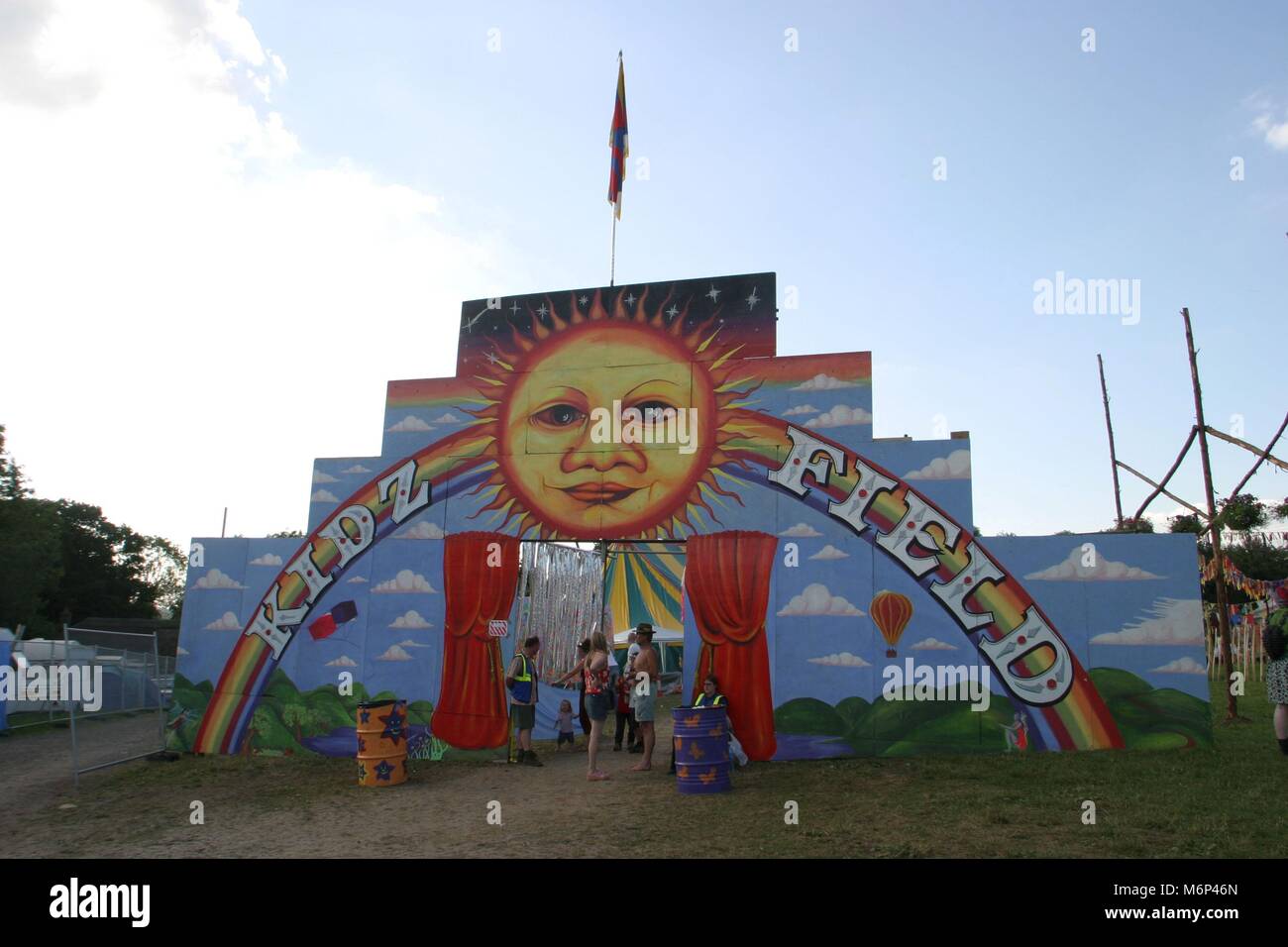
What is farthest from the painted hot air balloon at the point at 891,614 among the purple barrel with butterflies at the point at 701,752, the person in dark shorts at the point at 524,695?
the person in dark shorts at the point at 524,695

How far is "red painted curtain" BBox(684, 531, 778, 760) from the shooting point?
1104cm

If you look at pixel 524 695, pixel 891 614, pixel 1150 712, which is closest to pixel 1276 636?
pixel 1150 712

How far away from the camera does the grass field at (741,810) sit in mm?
6586

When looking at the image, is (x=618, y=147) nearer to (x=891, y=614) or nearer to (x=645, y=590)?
(x=891, y=614)

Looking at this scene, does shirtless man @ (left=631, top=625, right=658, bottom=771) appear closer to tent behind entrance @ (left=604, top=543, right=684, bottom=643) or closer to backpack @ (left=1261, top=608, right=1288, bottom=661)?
backpack @ (left=1261, top=608, right=1288, bottom=661)

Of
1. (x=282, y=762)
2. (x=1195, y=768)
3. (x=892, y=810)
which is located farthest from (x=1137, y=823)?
(x=282, y=762)

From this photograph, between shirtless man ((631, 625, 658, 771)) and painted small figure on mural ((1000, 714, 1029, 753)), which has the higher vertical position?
shirtless man ((631, 625, 658, 771))

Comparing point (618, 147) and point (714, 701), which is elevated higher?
point (618, 147)

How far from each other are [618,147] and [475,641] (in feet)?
29.0

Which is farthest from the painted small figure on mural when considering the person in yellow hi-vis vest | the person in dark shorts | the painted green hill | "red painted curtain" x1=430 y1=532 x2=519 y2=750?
"red painted curtain" x1=430 y1=532 x2=519 y2=750

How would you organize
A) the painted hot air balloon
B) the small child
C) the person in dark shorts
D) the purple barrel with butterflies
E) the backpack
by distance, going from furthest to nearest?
the small child, the person in dark shorts, the painted hot air balloon, the purple barrel with butterflies, the backpack

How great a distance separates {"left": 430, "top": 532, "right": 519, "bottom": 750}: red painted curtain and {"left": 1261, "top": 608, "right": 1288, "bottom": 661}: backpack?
30.1ft

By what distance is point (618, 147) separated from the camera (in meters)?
14.9

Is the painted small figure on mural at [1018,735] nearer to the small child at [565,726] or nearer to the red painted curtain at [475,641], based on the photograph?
the small child at [565,726]
